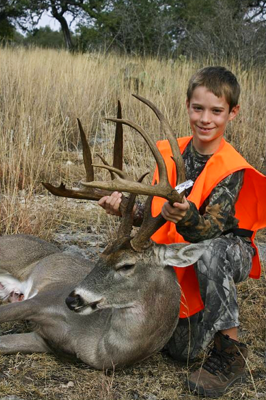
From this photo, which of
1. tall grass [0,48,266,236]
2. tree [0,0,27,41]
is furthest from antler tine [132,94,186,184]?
tree [0,0,27,41]

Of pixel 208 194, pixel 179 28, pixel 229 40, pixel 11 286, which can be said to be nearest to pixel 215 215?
pixel 208 194

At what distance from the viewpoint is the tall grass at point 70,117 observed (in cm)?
537

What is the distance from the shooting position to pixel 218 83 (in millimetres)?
3371

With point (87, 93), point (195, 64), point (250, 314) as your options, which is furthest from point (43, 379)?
point (195, 64)

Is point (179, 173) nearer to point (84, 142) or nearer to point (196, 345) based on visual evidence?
point (84, 142)

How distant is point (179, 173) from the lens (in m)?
2.99

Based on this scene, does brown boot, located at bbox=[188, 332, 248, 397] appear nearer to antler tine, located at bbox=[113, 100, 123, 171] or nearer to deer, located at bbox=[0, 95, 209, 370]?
deer, located at bbox=[0, 95, 209, 370]

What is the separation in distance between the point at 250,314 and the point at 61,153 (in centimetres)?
357

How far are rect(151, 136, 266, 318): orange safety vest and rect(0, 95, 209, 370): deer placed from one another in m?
0.25

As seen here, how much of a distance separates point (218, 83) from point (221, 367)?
5.32 ft

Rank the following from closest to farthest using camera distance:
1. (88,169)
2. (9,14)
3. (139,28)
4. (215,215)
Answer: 1. (215,215)
2. (88,169)
3. (139,28)
4. (9,14)

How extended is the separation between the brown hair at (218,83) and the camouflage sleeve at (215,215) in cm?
47

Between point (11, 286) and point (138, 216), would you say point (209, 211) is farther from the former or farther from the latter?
point (11, 286)

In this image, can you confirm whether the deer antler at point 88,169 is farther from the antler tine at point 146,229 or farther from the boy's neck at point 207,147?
the boy's neck at point 207,147
